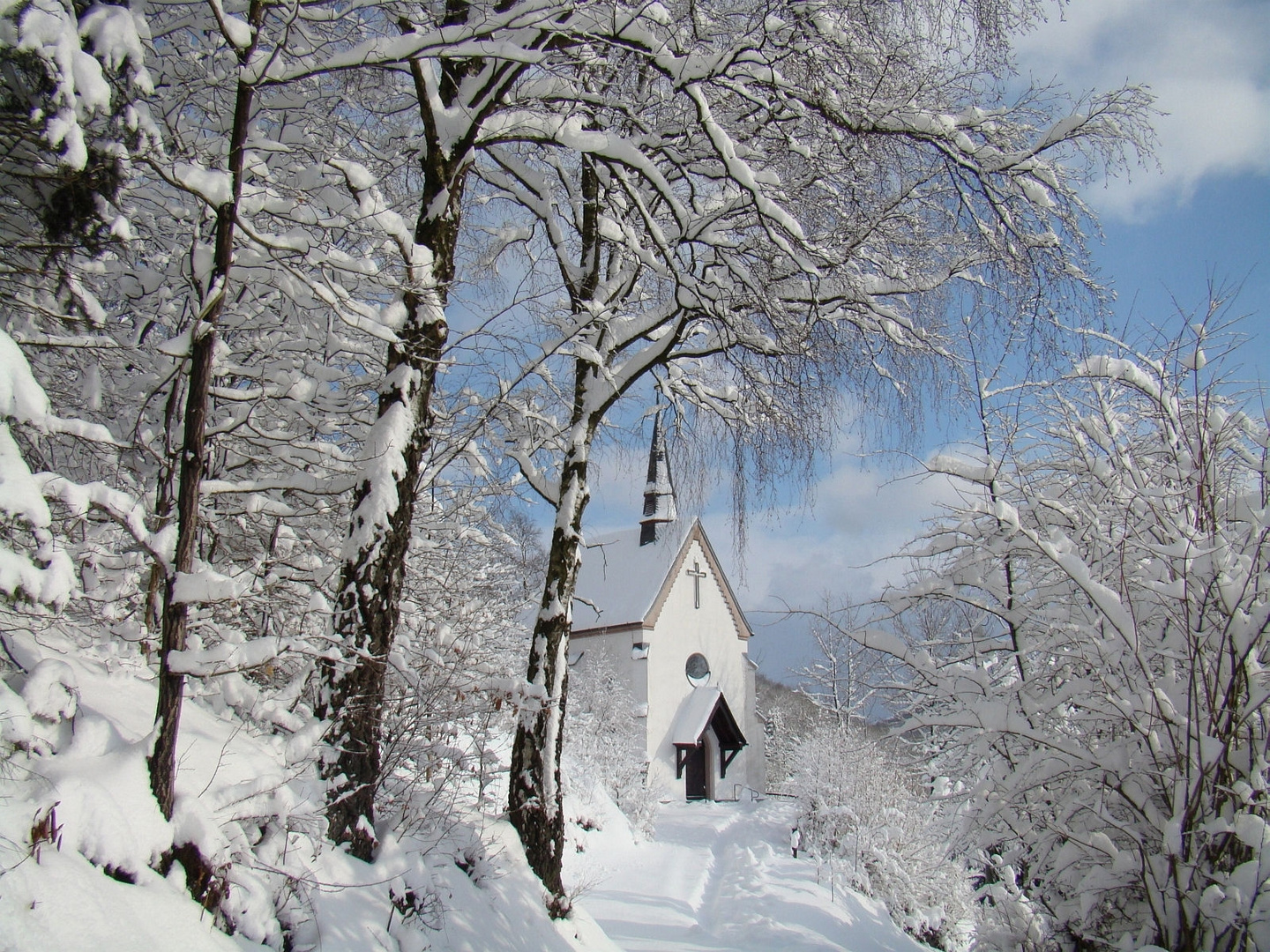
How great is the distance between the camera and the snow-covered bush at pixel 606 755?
59.0 feet

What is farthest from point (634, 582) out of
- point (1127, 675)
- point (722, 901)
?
point (1127, 675)

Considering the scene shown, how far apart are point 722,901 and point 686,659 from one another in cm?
1874

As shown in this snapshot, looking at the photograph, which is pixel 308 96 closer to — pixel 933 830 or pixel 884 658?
pixel 884 658

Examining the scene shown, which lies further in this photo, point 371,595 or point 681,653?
point 681,653

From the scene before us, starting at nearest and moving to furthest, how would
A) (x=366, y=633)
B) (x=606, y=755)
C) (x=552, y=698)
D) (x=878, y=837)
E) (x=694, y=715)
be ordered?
(x=366, y=633) < (x=552, y=698) < (x=878, y=837) < (x=606, y=755) < (x=694, y=715)

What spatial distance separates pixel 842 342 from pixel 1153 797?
3.57 m

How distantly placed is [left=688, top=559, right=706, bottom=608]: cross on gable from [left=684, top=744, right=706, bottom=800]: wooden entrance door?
209 inches

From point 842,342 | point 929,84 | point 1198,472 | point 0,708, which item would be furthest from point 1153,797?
point 0,708

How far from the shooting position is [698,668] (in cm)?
3103

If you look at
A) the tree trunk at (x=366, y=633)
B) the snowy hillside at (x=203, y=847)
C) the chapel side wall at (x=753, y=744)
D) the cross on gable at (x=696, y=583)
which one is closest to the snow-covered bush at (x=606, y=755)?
the chapel side wall at (x=753, y=744)

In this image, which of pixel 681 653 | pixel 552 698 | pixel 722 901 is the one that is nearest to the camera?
pixel 552 698

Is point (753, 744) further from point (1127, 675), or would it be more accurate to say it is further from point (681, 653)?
point (1127, 675)

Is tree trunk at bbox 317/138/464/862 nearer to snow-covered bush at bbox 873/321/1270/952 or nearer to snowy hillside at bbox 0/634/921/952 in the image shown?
snowy hillside at bbox 0/634/921/952

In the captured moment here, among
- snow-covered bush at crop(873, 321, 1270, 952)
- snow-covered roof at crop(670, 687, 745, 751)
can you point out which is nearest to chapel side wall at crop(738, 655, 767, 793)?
snow-covered roof at crop(670, 687, 745, 751)
